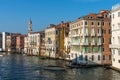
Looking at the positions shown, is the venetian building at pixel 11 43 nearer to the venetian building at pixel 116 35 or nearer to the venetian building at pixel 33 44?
the venetian building at pixel 33 44

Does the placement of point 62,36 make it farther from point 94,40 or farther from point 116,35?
point 116,35

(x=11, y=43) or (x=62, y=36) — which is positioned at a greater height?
(x=62, y=36)

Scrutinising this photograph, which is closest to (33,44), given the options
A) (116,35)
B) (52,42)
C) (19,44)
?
(52,42)

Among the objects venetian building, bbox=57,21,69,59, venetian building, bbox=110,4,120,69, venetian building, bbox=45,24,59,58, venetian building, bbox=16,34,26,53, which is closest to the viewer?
venetian building, bbox=110,4,120,69

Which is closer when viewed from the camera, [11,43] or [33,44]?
[33,44]

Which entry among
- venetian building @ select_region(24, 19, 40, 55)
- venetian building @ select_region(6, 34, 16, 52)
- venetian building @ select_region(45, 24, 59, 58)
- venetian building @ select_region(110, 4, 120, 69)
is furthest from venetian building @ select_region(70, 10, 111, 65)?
venetian building @ select_region(6, 34, 16, 52)

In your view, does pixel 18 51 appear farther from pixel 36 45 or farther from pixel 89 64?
pixel 89 64

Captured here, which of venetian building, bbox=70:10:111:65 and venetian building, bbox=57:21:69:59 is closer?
venetian building, bbox=70:10:111:65

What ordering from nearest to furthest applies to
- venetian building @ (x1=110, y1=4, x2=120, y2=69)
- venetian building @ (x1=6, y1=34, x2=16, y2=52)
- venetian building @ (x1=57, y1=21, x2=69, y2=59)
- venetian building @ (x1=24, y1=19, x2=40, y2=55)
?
venetian building @ (x1=110, y1=4, x2=120, y2=69) → venetian building @ (x1=57, y1=21, x2=69, y2=59) → venetian building @ (x1=24, y1=19, x2=40, y2=55) → venetian building @ (x1=6, y1=34, x2=16, y2=52)

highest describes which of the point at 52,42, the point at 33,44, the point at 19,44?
the point at 19,44

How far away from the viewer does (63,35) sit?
6525cm

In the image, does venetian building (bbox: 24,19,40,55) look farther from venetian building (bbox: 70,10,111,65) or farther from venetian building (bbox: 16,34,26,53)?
venetian building (bbox: 70,10,111,65)

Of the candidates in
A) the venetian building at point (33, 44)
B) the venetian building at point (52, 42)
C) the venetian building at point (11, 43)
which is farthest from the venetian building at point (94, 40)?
the venetian building at point (11, 43)

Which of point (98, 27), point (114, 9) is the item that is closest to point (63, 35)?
point (98, 27)
